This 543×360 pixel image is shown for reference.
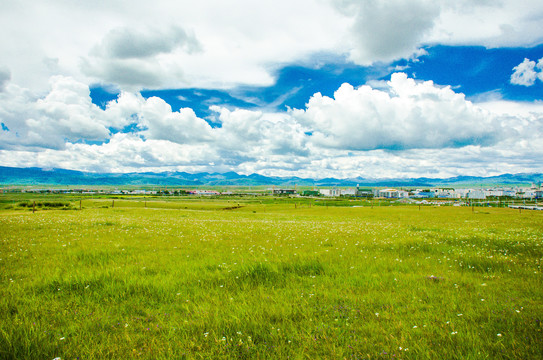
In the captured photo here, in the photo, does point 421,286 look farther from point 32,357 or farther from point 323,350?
point 32,357

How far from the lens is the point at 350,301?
20.9 ft

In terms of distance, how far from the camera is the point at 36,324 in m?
5.11

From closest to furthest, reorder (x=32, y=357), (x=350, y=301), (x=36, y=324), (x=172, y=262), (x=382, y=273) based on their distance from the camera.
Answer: (x=32, y=357) < (x=36, y=324) < (x=350, y=301) < (x=382, y=273) < (x=172, y=262)

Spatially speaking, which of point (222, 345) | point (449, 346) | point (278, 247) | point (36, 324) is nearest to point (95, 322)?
point (36, 324)

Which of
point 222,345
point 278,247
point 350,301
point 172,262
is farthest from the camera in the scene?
point 278,247

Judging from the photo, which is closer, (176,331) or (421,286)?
(176,331)

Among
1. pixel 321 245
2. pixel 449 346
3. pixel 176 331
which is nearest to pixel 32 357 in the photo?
pixel 176 331

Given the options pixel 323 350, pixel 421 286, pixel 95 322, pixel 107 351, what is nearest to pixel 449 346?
pixel 323 350

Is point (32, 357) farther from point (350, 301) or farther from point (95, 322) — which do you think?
point (350, 301)

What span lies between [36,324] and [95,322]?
1.02 meters

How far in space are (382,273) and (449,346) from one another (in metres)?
4.33

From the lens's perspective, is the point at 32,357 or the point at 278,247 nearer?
the point at 32,357

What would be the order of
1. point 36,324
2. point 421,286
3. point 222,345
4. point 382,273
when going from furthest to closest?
point 382,273 → point 421,286 → point 36,324 → point 222,345

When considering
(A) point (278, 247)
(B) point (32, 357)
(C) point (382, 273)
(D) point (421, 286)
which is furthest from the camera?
(A) point (278, 247)
